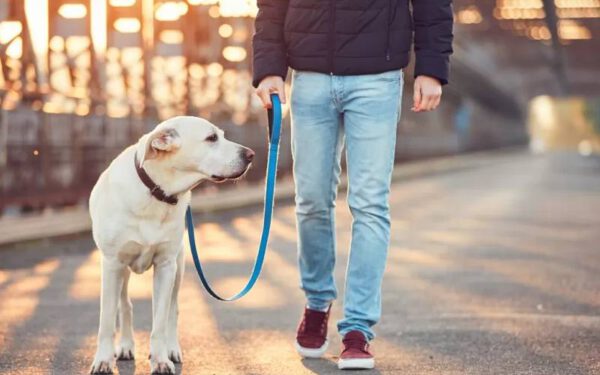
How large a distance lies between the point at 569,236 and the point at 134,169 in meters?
8.17

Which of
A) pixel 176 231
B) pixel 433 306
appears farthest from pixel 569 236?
pixel 176 231

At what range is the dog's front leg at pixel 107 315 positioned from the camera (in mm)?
4848

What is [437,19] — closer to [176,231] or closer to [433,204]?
[176,231]

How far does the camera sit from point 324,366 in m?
5.02

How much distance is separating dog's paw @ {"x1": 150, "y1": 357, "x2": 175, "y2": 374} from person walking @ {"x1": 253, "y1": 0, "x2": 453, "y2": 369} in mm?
623

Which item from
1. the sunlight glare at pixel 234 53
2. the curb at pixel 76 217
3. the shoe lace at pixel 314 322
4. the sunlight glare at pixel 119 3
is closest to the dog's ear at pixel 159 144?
the shoe lace at pixel 314 322

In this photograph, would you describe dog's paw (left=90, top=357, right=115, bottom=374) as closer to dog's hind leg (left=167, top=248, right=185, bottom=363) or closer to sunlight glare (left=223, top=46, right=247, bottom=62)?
dog's hind leg (left=167, top=248, right=185, bottom=363)

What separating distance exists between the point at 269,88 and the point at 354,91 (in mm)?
342

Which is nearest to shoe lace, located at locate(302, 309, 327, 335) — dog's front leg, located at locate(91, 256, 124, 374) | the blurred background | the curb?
dog's front leg, located at locate(91, 256, 124, 374)

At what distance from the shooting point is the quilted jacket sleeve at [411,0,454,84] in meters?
5.11

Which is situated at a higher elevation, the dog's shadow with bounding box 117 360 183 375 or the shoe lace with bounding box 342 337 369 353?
the shoe lace with bounding box 342 337 369 353

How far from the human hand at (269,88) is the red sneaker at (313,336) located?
87 cm

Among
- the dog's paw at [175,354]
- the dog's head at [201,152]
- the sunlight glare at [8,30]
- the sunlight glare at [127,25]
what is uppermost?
the dog's head at [201,152]

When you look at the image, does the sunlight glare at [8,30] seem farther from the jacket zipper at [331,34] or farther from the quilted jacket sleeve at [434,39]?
the quilted jacket sleeve at [434,39]
